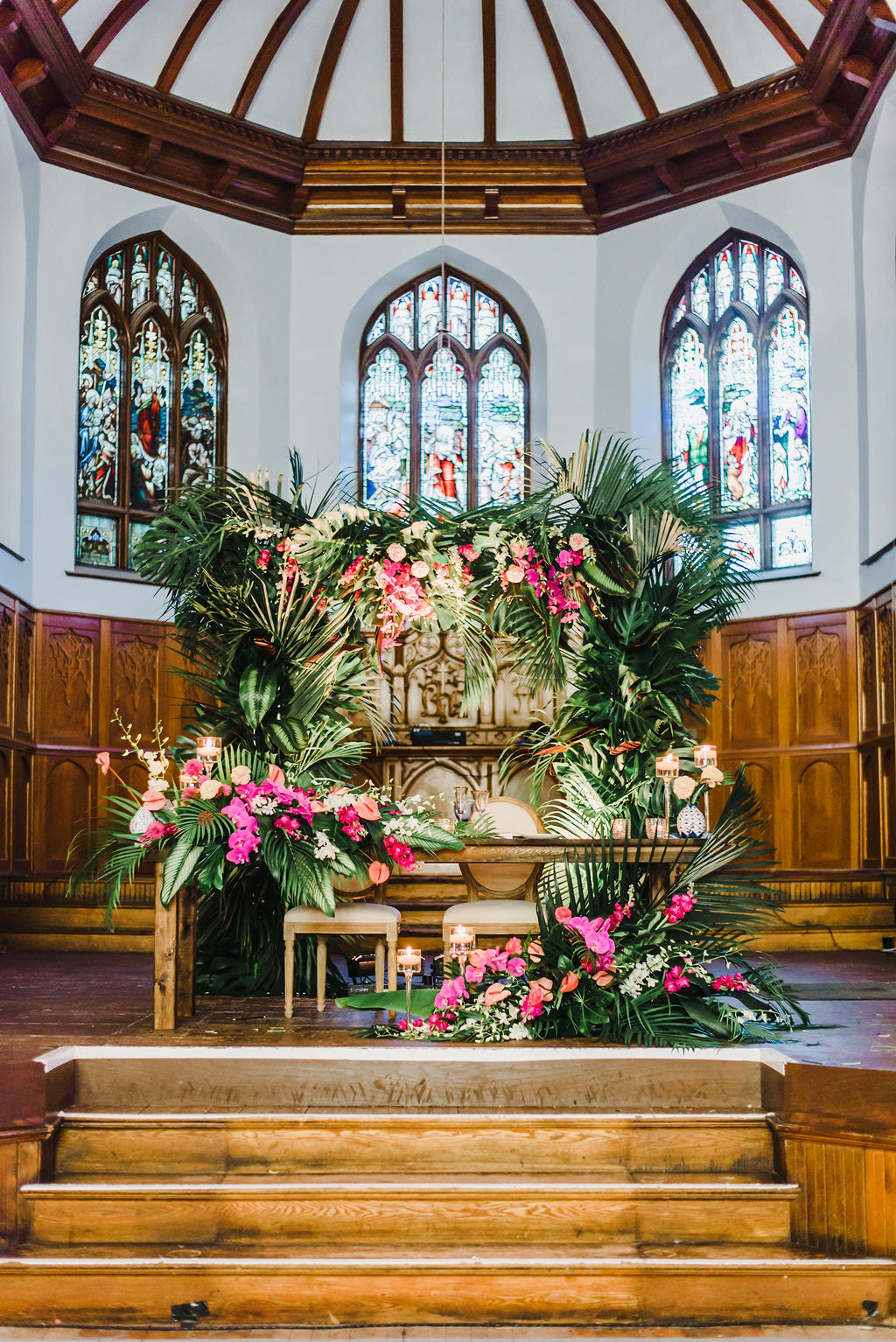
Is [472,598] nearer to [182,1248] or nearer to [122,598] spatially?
[182,1248]

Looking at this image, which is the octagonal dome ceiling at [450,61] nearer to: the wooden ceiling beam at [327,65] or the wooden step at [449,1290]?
the wooden ceiling beam at [327,65]

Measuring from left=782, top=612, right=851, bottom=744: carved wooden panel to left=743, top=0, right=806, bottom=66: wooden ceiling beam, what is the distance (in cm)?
400

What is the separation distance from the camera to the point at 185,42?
998 cm

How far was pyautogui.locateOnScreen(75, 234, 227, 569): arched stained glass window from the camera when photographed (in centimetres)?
1020

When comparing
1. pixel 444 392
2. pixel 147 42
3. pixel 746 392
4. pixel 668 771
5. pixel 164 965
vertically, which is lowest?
pixel 164 965

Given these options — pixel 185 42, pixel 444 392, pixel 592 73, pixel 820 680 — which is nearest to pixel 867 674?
pixel 820 680

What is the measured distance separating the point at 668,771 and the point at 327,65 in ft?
26.1

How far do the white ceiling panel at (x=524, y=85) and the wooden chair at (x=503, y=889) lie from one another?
6.86 meters

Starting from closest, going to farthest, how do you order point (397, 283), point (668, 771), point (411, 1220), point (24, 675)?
point (411, 1220)
point (668, 771)
point (24, 675)
point (397, 283)

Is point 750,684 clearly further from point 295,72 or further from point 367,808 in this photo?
point 295,72

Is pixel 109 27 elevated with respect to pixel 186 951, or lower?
elevated

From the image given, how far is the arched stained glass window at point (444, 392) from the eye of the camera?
11164 millimetres

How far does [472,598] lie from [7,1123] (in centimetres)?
285

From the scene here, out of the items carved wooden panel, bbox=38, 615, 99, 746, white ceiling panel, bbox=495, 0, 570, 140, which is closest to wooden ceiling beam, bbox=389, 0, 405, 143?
white ceiling panel, bbox=495, 0, 570, 140
